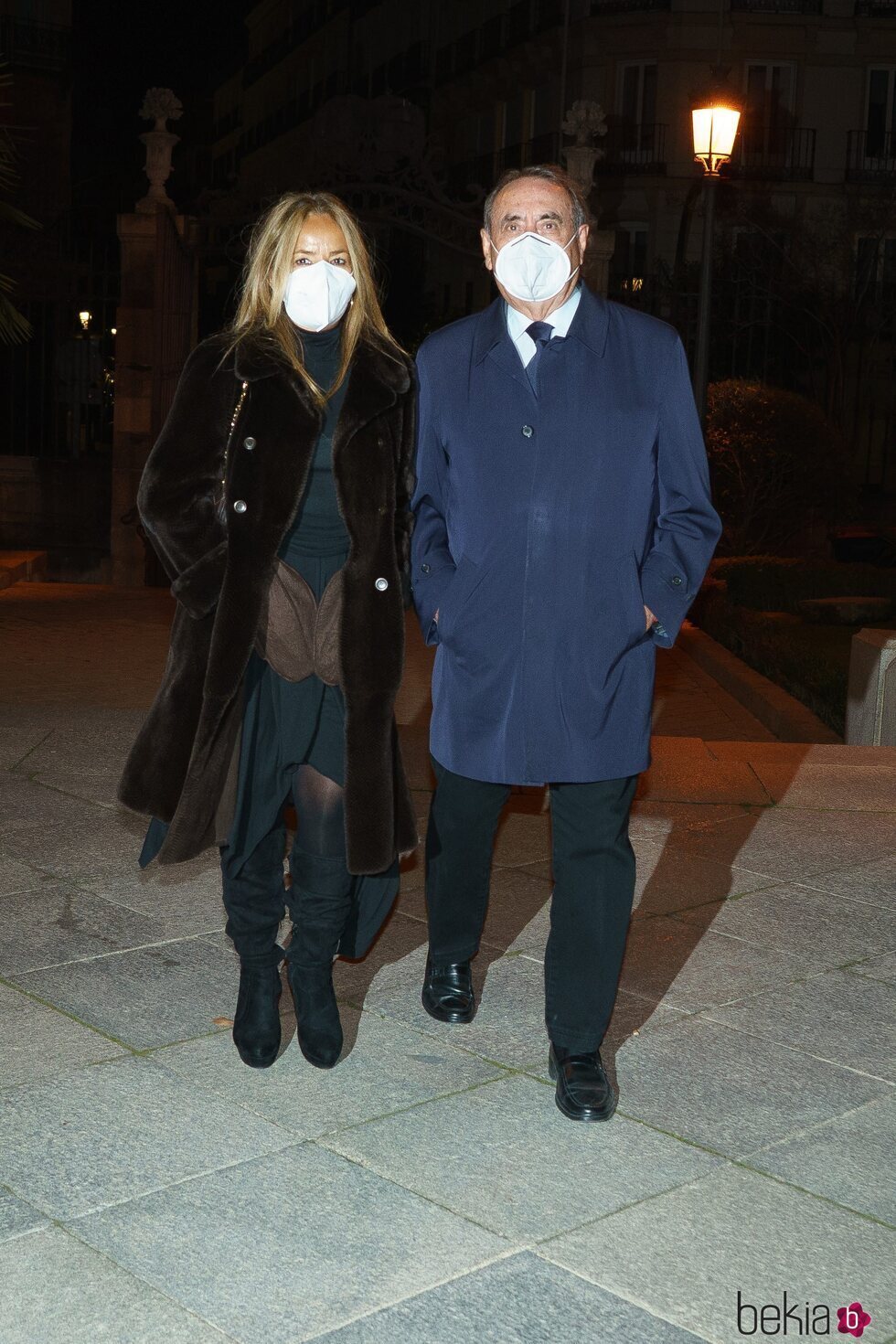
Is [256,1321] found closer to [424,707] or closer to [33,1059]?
[33,1059]

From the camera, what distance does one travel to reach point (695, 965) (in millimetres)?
4504

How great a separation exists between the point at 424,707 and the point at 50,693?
2056mm

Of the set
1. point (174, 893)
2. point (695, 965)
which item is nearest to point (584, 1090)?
point (695, 965)

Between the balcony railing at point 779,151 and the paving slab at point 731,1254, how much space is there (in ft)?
122

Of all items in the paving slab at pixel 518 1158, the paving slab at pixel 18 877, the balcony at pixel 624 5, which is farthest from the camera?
the balcony at pixel 624 5

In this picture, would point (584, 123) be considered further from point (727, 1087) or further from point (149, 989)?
point (727, 1087)

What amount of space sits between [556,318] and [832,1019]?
1.87 m

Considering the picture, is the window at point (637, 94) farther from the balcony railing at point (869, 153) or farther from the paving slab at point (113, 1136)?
the paving slab at point (113, 1136)

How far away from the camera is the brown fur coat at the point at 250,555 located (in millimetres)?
3479

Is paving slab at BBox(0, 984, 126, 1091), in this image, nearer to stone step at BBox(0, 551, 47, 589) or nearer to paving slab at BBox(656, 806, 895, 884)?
paving slab at BBox(656, 806, 895, 884)

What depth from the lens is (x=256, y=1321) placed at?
8.58 feet

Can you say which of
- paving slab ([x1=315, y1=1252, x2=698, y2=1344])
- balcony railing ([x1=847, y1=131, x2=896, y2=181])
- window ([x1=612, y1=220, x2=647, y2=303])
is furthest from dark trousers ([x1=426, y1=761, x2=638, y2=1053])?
balcony railing ([x1=847, y1=131, x2=896, y2=181])

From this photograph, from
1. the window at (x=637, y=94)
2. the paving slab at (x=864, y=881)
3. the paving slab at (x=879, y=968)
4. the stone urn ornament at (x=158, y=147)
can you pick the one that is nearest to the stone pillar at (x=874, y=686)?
the paving slab at (x=864, y=881)

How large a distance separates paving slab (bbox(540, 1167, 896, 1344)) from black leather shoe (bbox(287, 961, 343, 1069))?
88 cm
